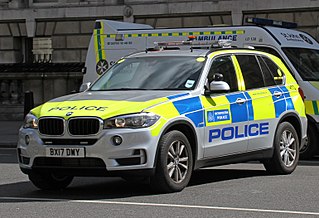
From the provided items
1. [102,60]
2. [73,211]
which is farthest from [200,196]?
[102,60]

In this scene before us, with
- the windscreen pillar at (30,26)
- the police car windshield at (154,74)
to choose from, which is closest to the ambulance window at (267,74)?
the police car windshield at (154,74)

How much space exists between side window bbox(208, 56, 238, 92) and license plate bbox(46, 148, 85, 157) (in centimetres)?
219

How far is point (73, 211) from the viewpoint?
838 cm

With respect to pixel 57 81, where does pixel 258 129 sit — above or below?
above

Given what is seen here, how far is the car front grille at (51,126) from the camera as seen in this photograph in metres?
9.27

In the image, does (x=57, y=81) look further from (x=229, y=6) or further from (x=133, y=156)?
(x=133, y=156)

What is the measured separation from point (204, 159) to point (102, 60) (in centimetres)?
811

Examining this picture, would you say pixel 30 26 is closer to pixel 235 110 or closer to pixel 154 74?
pixel 154 74

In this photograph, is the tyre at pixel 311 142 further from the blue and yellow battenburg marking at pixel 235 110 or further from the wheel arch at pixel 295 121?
the blue and yellow battenburg marking at pixel 235 110

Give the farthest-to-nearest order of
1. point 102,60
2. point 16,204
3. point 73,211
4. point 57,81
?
point 57,81
point 102,60
point 16,204
point 73,211

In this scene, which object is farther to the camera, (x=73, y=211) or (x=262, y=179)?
(x=262, y=179)

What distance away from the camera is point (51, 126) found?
30.6 ft

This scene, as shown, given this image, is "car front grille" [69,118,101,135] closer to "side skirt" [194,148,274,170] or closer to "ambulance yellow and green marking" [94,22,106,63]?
"side skirt" [194,148,274,170]

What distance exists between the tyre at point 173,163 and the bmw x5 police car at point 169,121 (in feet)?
0.04
